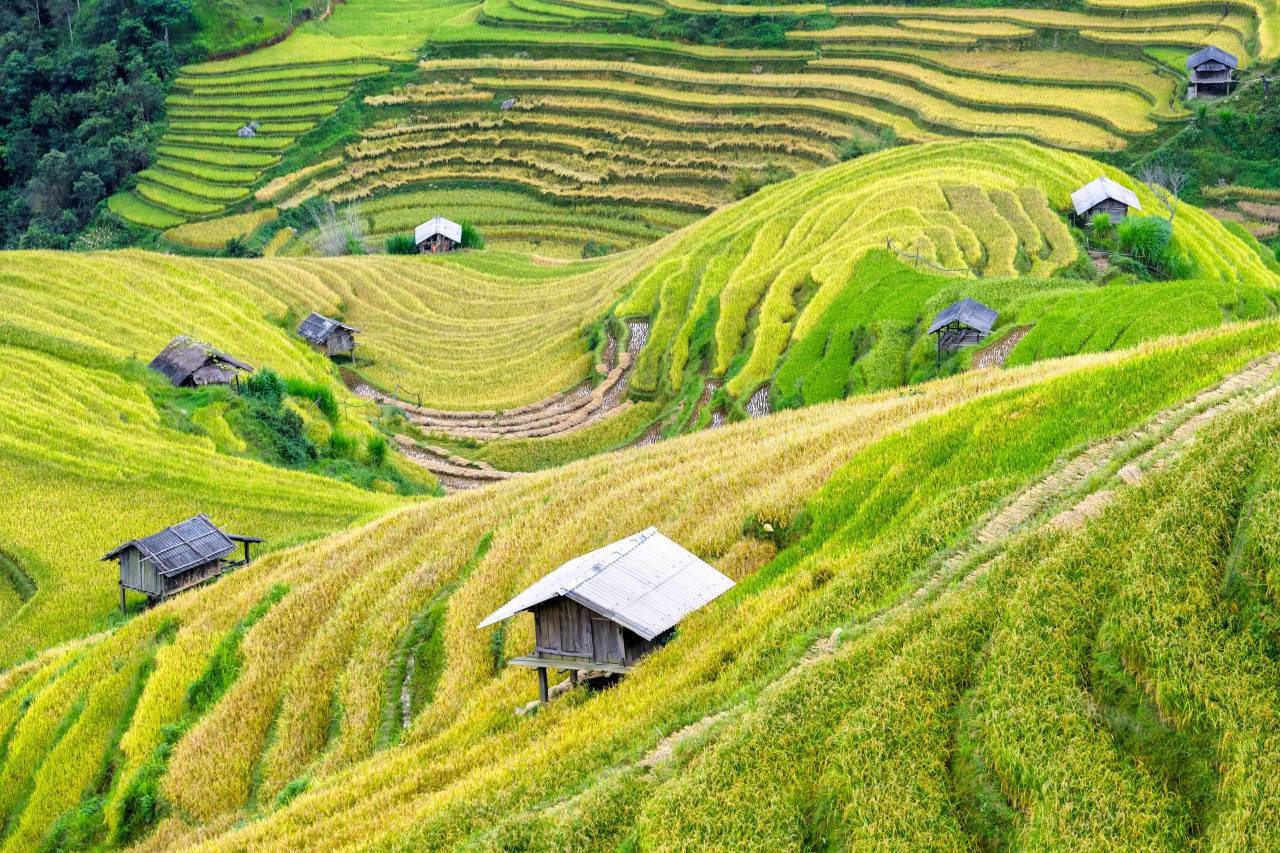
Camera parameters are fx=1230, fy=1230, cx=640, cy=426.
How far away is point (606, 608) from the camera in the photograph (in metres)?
14.2

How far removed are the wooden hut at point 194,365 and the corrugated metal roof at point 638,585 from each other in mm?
30528

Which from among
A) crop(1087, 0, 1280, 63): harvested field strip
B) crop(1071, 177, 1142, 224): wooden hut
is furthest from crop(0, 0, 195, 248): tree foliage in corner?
crop(1087, 0, 1280, 63): harvested field strip

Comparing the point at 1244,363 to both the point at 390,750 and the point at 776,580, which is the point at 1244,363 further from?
the point at 390,750

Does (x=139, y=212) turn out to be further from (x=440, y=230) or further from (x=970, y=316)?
(x=970, y=316)

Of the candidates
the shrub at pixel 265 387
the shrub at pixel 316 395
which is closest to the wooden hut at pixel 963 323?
the shrub at pixel 316 395

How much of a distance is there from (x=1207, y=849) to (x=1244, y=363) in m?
8.83

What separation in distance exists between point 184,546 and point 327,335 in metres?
29.7

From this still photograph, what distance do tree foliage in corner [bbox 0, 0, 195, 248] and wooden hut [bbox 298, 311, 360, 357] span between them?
39705 millimetres

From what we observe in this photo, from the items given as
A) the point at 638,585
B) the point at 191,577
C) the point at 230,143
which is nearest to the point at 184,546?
the point at 191,577

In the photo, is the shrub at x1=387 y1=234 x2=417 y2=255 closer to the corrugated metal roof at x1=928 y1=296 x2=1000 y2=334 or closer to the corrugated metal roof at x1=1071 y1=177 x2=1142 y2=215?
the corrugated metal roof at x1=1071 y1=177 x2=1142 y2=215

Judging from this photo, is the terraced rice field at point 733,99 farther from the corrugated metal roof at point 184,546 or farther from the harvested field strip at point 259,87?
the corrugated metal roof at point 184,546

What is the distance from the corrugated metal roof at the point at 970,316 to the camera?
33406mm

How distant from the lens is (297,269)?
2640 inches

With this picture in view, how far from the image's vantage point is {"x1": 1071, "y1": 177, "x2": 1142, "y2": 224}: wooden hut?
1902 inches
